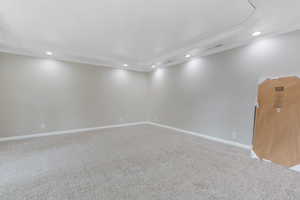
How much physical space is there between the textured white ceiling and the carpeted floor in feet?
8.03

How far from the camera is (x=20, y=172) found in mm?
2000

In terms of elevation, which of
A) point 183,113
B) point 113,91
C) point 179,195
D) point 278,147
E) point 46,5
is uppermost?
point 46,5

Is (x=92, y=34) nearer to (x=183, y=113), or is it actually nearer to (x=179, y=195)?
(x=179, y=195)

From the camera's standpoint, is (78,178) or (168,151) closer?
(78,178)

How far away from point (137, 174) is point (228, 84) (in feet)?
9.67

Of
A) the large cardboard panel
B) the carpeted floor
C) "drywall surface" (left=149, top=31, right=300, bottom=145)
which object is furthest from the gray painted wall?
the carpeted floor

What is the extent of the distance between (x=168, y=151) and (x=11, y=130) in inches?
167

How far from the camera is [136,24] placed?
235cm

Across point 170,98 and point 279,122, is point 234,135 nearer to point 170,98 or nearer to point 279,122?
point 279,122

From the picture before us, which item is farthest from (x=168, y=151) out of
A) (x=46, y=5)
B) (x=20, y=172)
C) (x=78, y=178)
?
(x=46, y=5)

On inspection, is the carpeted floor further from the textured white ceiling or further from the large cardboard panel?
the textured white ceiling

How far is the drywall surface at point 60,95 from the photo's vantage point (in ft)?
11.6

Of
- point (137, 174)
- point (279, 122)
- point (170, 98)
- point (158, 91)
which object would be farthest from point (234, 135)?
point (158, 91)

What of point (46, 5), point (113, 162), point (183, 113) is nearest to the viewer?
point (46, 5)
